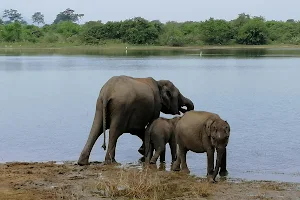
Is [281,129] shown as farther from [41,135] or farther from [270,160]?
[41,135]

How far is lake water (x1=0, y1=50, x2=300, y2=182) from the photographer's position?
12672 mm

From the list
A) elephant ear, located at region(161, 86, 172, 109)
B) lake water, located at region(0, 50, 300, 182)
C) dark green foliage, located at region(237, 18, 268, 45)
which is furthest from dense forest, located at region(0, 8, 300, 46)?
elephant ear, located at region(161, 86, 172, 109)

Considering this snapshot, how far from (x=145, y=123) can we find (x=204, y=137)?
210 centimetres

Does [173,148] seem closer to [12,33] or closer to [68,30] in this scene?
[12,33]

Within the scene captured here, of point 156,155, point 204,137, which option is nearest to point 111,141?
point 156,155

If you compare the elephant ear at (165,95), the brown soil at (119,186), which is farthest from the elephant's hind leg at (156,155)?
the elephant ear at (165,95)

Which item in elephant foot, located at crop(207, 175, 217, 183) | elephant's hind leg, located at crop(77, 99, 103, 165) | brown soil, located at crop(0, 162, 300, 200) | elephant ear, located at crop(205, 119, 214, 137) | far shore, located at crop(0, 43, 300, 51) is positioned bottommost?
far shore, located at crop(0, 43, 300, 51)

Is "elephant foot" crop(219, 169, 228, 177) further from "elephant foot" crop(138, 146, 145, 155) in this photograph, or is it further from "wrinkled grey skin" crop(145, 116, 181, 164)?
"elephant foot" crop(138, 146, 145, 155)

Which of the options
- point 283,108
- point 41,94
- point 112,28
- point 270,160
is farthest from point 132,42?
point 270,160

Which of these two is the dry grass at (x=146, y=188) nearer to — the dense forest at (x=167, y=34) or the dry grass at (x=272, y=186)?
the dry grass at (x=272, y=186)

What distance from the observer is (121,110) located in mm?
11375

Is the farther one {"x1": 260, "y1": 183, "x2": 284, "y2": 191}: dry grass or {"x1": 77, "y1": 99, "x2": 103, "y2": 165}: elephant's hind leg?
{"x1": 77, "y1": 99, "x2": 103, "y2": 165}: elephant's hind leg

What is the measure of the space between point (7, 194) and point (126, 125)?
363 centimetres

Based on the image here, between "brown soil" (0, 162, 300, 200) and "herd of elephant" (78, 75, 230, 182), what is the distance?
1.95ft
